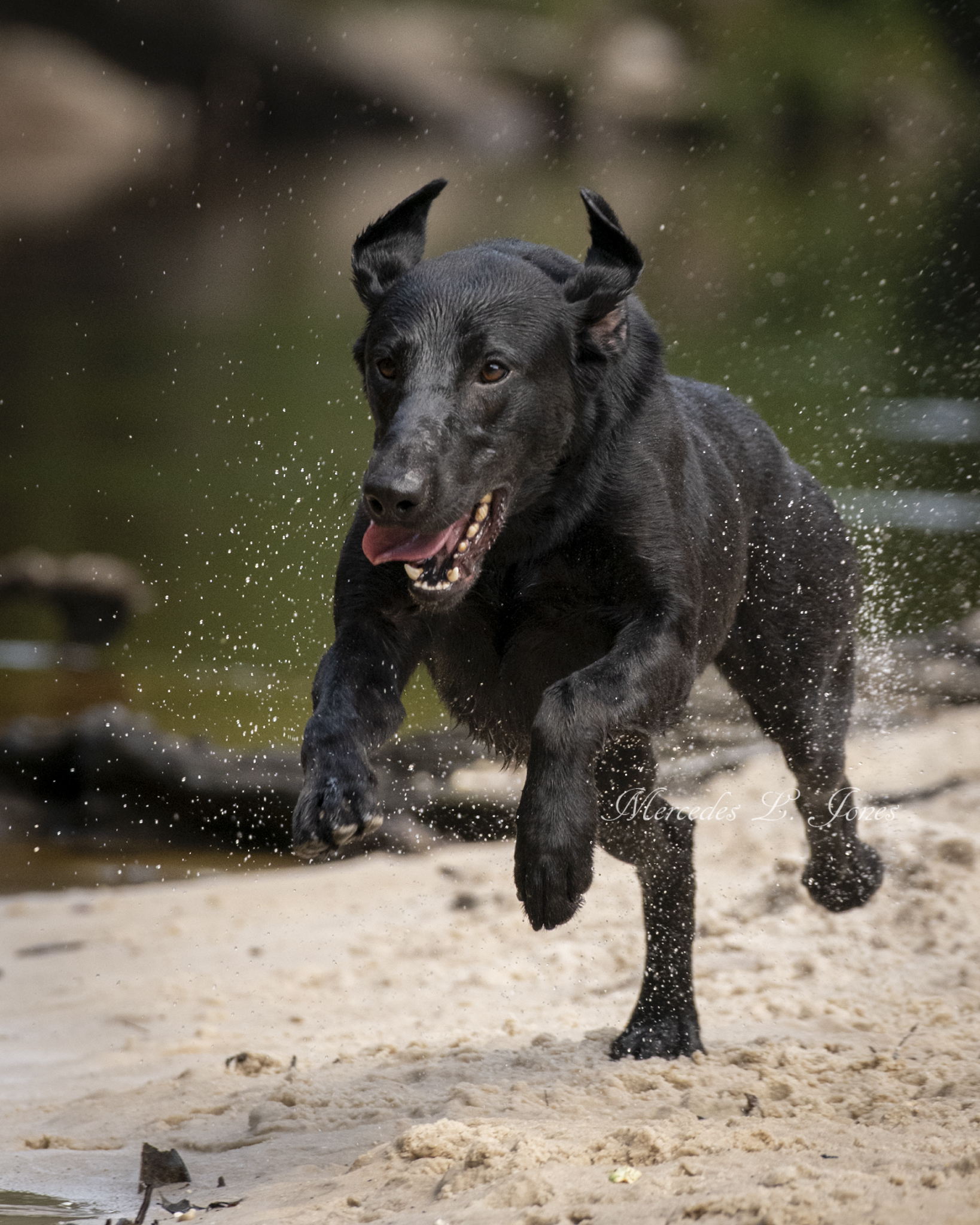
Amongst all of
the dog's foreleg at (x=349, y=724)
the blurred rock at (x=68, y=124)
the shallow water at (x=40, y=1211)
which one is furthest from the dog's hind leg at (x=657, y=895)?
the blurred rock at (x=68, y=124)

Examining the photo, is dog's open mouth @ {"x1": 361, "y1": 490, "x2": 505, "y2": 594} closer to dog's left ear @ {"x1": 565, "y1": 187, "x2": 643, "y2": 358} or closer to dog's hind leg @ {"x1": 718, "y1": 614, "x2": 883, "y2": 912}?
dog's left ear @ {"x1": 565, "y1": 187, "x2": 643, "y2": 358}

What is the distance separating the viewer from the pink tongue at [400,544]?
2.72 metres

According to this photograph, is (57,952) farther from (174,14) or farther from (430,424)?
(174,14)

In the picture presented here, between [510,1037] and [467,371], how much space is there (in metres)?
2.00

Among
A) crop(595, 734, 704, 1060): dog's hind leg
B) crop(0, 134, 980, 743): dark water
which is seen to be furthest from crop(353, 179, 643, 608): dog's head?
crop(0, 134, 980, 743): dark water

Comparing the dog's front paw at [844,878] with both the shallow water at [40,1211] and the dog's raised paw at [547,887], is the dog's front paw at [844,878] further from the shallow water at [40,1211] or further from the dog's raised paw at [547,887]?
the shallow water at [40,1211]

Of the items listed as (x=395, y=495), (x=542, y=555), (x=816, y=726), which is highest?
(x=395, y=495)

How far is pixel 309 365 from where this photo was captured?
1647cm

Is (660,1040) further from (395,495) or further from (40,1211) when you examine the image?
(395,495)

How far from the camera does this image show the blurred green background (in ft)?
41.7

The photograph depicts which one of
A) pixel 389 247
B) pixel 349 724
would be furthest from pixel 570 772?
pixel 389 247

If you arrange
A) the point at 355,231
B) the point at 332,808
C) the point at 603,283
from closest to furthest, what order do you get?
1. the point at 332,808
2. the point at 603,283
3. the point at 355,231

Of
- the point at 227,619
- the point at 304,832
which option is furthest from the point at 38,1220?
the point at 227,619

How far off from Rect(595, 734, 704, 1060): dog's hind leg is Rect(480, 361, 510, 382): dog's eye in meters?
0.99
